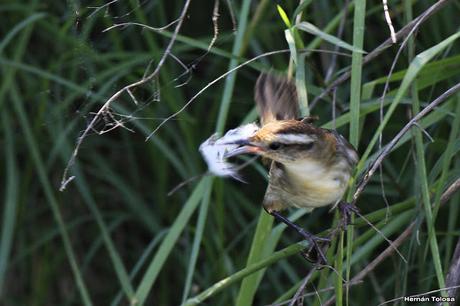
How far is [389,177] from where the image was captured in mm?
2834

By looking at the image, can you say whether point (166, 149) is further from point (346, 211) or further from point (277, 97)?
point (346, 211)

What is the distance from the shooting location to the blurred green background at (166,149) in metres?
2.76

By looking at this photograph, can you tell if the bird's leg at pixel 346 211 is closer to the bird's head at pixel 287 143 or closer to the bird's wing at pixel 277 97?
the bird's head at pixel 287 143

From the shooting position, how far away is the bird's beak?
2025 millimetres

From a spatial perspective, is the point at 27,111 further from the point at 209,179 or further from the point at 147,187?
the point at 209,179

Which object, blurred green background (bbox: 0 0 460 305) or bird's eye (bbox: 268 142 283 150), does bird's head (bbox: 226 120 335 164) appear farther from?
blurred green background (bbox: 0 0 460 305)

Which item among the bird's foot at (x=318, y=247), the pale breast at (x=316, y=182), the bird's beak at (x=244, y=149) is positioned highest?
the bird's beak at (x=244, y=149)

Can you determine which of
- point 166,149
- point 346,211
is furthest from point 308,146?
point 166,149

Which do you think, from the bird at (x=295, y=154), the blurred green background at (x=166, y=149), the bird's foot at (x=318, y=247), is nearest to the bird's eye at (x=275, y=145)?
the bird at (x=295, y=154)

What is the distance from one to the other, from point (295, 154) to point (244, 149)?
0.18 metres

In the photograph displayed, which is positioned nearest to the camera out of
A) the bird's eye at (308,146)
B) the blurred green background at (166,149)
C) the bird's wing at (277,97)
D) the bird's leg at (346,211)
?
the bird's leg at (346,211)

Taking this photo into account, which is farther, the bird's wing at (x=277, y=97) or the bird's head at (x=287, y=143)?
the bird's wing at (x=277, y=97)

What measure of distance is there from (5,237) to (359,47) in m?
1.73

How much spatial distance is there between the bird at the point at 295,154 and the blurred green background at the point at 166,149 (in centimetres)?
15
